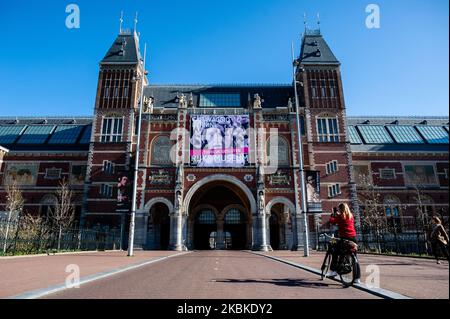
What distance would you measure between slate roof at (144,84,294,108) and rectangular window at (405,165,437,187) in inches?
692

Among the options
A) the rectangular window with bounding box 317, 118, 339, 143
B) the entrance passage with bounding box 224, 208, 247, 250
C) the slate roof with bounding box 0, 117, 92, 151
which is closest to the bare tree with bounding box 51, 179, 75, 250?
the slate roof with bounding box 0, 117, 92, 151

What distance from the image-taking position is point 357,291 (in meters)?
5.95

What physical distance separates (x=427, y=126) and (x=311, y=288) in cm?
4804

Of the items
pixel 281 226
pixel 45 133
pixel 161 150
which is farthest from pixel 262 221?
pixel 45 133

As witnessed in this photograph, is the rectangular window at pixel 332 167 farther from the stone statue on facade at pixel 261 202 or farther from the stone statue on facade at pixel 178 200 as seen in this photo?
the stone statue on facade at pixel 178 200

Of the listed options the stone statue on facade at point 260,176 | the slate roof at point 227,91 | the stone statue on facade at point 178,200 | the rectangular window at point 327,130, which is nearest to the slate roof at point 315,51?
the slate roof at point 227,91

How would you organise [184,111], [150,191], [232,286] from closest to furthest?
[232,286] → [150,191] → [184,111]

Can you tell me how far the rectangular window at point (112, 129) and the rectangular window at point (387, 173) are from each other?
32180 mm

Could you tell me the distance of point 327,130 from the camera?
36.8 metres

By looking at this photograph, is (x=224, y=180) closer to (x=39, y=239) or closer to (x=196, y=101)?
(x=196, y=101)

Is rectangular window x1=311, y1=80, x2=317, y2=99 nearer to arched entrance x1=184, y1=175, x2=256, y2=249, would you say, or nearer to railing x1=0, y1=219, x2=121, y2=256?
arched entrance x1=184, y1=175, x2=256, y2=249

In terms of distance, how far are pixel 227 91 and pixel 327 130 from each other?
15.5 m
